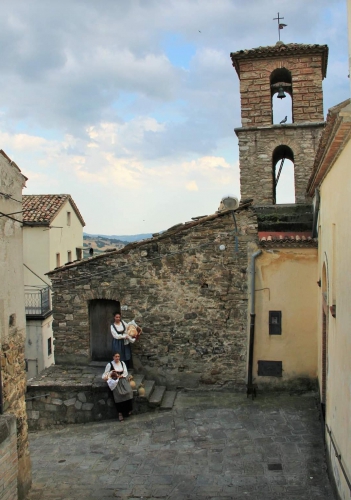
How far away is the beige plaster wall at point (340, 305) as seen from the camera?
5.69 meters

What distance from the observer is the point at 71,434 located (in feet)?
32.7

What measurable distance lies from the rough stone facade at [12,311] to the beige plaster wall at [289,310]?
596 centimetres

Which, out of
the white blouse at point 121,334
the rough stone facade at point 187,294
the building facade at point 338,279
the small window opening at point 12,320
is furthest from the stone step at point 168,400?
the small window opening at point 12,320

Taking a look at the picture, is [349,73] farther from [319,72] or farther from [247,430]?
[319,72]

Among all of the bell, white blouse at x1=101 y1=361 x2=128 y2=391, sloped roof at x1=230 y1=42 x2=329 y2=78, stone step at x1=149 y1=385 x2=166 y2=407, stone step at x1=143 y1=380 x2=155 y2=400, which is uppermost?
sloped roof at x1=230 y1=42 x2=329 y2=78

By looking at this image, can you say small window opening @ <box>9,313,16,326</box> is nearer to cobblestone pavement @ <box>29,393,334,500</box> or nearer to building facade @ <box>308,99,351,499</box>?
cobblestone pavement @ <box>29,393,334,500</box>

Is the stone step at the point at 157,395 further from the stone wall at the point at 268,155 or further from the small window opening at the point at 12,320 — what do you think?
the stone wall at the point at 268,155

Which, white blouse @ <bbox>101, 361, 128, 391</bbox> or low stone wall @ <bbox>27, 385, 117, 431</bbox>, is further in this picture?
low stone wall @ <bbox>27, 385, 117, 431</bbox>

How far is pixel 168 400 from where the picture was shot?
10930 mm

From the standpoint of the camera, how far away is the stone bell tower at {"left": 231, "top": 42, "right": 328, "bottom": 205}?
42.8 feet

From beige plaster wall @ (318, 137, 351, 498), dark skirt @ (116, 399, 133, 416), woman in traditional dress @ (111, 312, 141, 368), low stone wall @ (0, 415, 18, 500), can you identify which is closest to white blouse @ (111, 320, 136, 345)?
woman in traditional dress @ (111, 312, 141, 368)

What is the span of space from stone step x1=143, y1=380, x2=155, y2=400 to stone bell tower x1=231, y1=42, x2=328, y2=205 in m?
5.74

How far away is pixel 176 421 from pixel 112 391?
1534 mm

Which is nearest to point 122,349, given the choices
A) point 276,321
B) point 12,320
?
point 276,321
